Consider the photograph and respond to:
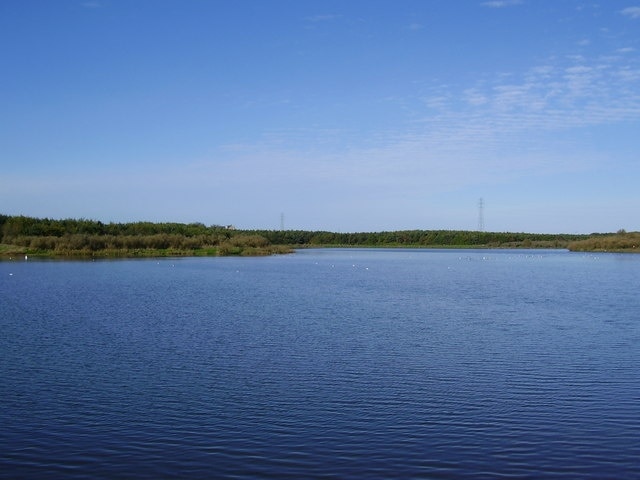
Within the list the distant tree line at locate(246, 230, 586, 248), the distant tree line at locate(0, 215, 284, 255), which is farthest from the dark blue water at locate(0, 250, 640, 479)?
the distant tree line at locate(246, 230, 586, 248)

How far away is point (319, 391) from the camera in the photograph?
12742mm

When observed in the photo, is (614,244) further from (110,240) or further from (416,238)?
(110,240)

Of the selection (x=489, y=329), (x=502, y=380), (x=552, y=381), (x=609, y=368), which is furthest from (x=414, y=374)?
(x=489, y=329)

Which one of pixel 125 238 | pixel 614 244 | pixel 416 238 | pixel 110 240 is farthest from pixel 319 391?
pixel 416 238

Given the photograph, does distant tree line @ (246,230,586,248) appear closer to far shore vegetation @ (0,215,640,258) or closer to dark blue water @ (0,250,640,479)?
far shore vegetation @ (0,215,640,258)

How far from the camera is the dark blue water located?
905cm

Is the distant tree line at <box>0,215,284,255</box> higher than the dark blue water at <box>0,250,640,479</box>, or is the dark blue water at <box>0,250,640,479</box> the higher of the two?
the distant tree line at <box>0,215,284,255</box>

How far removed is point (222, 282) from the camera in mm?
40656

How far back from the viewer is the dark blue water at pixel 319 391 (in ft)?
29.7

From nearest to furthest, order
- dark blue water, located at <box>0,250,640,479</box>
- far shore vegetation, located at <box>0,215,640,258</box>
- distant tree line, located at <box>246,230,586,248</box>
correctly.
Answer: dark blue water, located at <box>0,250,640,479</box> < far shore vegetation, located at <box>0,215,640,258</box> < distant tree line, located at <box>246,230,586,248</box>

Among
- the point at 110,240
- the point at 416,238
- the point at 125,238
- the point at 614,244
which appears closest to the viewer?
the point at 110,240

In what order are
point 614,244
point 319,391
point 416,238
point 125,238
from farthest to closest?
point 416,238 < point 614,244 < point 125,238 < point 319,391

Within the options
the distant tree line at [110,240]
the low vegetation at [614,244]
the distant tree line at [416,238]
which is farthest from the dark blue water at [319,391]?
the distant tree line at [416,238]

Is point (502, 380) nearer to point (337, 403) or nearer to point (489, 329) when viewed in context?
point (337, 403)
